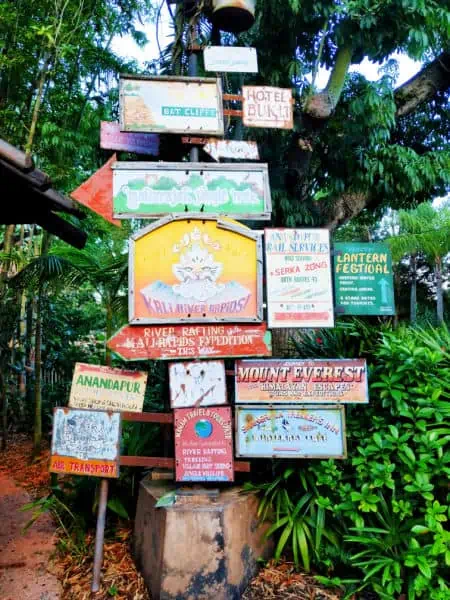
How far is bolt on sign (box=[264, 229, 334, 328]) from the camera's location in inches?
137

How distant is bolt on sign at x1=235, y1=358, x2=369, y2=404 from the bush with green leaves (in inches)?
10.2

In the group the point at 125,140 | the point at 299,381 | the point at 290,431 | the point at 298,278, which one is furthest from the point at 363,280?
the point at 125,140

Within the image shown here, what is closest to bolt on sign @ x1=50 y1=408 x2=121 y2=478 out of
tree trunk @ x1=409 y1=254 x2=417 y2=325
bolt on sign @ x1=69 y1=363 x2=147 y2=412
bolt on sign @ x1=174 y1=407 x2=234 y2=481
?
bolt on sign @ x1=69 y1=363 x2=147 y2=412

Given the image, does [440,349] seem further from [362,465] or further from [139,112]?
[139,112]

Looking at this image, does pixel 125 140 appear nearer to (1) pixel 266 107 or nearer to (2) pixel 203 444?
(1) pixel 266 107

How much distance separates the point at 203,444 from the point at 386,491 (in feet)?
4.67

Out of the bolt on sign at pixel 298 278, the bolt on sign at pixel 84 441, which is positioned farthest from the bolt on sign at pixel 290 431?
the bolt on sign at pixel 84 441

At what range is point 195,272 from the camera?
349cm

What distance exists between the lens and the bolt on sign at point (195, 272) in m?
3.44

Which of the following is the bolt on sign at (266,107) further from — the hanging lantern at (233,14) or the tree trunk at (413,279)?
the tree trunk at (413,279)

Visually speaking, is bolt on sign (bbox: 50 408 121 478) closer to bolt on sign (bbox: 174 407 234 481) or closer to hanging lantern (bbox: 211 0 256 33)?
bolt on sign (bbox: 174 407 234 481)

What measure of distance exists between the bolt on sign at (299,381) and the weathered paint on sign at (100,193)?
163cm

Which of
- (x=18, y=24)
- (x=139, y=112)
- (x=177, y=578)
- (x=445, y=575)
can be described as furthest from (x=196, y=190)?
(x=18, y=24)

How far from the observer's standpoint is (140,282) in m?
3.46
